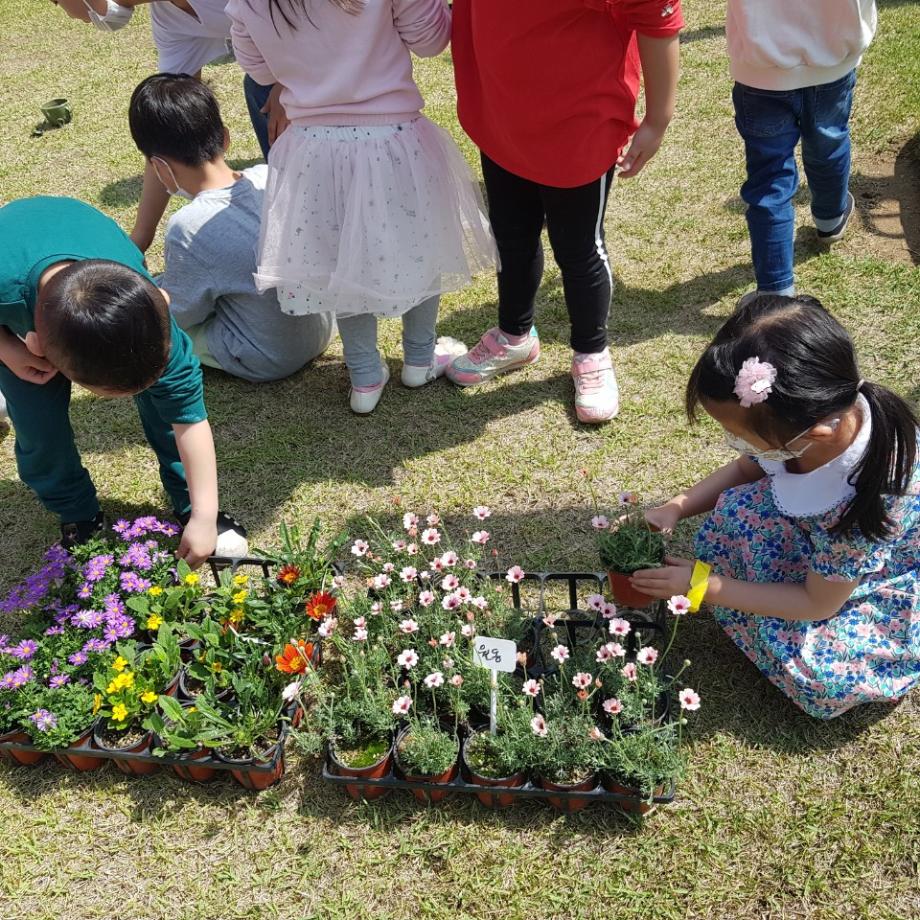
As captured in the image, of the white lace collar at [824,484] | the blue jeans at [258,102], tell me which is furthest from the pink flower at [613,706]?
the blue jeans at [258,102]

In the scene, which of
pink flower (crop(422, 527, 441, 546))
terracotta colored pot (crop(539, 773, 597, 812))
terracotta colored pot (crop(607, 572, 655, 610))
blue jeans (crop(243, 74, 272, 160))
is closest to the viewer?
terracotta colored pot (crop(539, 773, 597, 812))

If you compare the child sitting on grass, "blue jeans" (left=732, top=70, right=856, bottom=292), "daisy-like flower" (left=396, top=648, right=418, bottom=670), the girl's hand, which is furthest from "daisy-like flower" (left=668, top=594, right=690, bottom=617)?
the child sitting on grass

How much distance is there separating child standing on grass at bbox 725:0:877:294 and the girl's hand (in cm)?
150

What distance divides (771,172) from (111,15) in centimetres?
244

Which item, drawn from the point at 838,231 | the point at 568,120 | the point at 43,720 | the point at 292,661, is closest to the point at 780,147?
the point at 838,231

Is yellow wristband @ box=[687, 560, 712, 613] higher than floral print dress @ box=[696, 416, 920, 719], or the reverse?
yellow wristband @ box=[687, 560, 712, 613]

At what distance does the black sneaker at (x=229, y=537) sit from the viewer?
259cm

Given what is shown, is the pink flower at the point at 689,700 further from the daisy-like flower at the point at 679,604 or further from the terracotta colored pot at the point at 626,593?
the terracotta colored pot at the point at 626,593

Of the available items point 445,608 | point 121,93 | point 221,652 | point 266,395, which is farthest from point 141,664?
point 121,93

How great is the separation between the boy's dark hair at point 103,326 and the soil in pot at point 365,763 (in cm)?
96

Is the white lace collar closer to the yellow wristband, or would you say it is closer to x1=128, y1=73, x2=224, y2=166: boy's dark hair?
the yellow wristband

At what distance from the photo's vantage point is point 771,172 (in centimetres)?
294

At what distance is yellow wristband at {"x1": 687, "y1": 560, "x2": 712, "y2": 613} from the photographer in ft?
6.05

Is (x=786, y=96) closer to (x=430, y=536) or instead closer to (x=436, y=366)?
(x=436, y=366)
